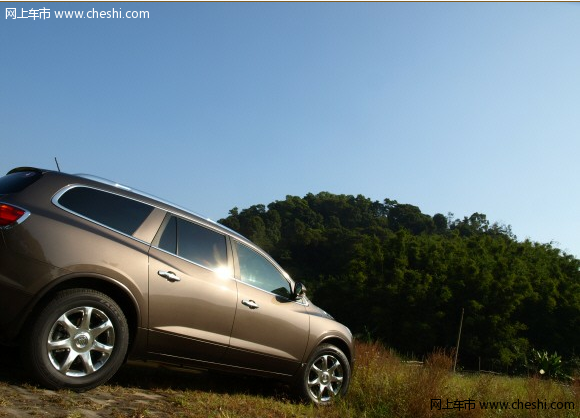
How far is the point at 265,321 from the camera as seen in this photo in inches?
245

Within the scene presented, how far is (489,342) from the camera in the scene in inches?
2312

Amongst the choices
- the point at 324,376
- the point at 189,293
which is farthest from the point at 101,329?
the point at 324,376

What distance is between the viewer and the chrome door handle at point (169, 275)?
17.5ft

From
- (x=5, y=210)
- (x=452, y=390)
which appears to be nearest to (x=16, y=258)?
(x=5, y=210)

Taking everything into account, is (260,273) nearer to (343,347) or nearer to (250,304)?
(250,304)

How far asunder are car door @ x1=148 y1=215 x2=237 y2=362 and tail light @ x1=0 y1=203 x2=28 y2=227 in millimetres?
1139

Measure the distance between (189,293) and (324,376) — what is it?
7.46 ft

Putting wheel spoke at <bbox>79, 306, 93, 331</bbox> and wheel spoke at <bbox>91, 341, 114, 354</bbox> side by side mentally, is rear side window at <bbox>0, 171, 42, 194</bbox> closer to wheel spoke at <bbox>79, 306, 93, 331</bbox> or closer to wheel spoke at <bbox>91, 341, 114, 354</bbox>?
wheel spoke at <bbox>79, 306, 93, 331</bbox>

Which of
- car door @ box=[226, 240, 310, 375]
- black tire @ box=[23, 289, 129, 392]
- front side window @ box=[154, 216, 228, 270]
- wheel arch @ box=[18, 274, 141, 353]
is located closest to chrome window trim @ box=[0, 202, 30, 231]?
wheel arch @ box=[18, 274, 141, 353]

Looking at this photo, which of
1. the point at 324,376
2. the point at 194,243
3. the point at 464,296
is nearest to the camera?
the point at 194,243

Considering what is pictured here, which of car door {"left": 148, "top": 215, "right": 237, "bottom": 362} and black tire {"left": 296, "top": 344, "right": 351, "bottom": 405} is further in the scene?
black tire {"left": 296, "top": 344, "right": 351, "bottom": 405}

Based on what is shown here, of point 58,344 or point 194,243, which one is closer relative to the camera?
point 58,344

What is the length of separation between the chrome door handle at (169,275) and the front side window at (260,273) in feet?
3.00

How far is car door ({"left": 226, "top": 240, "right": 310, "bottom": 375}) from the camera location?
5.99 meters
